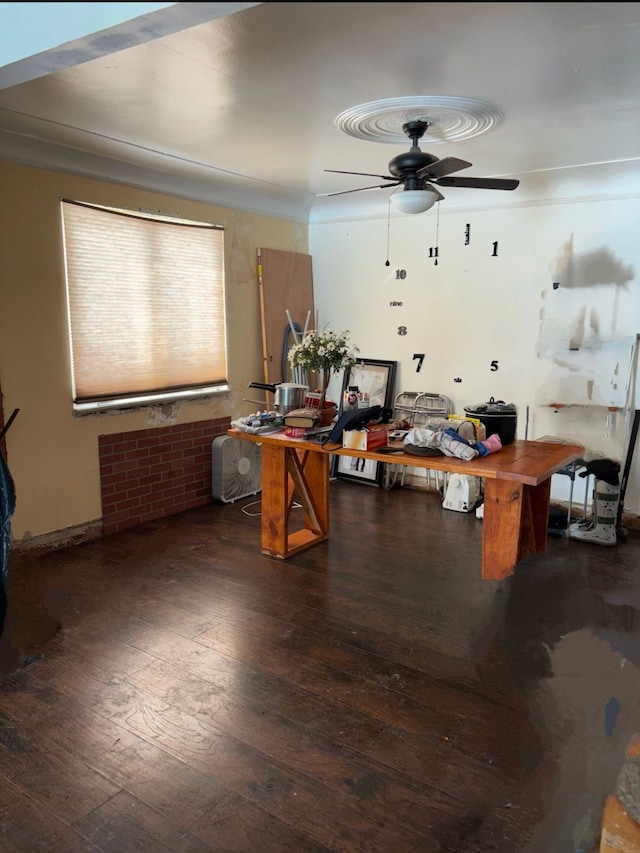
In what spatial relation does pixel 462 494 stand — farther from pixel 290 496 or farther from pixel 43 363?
pixel 43 363

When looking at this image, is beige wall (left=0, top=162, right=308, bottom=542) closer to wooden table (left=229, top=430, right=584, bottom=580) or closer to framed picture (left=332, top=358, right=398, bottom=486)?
wooden table (left=229, top=430, right=584, bottom=580)

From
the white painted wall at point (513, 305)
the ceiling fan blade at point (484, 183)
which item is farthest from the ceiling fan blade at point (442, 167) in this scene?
the white painted wall at point (513, 305)

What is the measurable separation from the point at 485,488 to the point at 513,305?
247 cm

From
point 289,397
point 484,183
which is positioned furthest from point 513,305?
point 289,397

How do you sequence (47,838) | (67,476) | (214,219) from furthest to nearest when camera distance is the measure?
(214,219) → (67,476) → (47,838)

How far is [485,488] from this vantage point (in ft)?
11.1

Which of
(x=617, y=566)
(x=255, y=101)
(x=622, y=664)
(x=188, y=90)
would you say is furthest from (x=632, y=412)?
(x=188, y=90)

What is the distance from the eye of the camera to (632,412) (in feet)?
15.5

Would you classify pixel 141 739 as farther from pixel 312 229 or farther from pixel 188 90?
pixel 312 229

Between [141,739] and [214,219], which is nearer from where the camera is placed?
[141,739]

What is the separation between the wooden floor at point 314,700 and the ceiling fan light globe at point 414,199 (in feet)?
7.57

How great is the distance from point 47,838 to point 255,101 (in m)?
3.42

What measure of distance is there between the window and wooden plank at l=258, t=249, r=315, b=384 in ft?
1.63

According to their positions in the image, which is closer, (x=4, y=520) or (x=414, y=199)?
(x=4, y=520)
